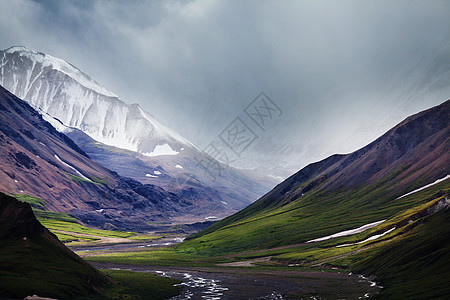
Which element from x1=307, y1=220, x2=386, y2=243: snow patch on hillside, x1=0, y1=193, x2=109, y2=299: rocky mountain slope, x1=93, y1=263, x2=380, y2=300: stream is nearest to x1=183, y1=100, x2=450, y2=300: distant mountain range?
x1=307, y1=220, x2=386, y2=243: snow patch on hillside

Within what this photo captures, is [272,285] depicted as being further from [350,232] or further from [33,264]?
[350,232]

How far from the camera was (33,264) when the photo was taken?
200 ft

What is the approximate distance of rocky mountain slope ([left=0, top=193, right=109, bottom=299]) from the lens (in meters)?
52.7

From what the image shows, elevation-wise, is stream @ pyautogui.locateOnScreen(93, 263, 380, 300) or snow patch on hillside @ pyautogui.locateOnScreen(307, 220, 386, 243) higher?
snow patch on hillside @ pyautogui.locateOnScreen(307, 220, 386, 243)

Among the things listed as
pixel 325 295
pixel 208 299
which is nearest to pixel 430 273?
pixel 325 295

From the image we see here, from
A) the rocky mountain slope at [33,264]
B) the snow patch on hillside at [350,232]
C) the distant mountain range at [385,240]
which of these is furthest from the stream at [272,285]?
the snow patch on hillside at [350,232]

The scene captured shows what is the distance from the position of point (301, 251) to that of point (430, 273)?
82.9m

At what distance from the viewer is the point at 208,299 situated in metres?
70.2

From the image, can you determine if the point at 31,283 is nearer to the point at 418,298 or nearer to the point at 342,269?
the point at 418,298

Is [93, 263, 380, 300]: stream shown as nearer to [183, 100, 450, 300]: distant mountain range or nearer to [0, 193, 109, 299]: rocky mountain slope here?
[183, 100, 450, 300]: distant mountain range

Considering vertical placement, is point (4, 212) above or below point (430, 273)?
above

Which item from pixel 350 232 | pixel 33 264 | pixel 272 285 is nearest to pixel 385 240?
pixel 350 232

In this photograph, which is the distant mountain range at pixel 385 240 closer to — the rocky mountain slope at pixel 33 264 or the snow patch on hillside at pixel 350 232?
the snow patch on hillside at pixel 350 232

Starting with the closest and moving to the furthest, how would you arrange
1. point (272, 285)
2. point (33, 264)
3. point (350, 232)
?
point (33, 264), point (272, 285), point (350, 232)
